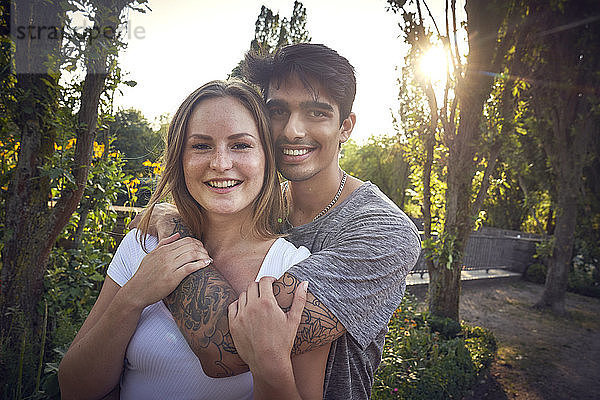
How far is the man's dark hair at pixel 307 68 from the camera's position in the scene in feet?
7.23

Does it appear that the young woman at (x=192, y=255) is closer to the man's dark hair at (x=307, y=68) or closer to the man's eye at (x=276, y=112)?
the man's eye at (x=276, y=112)

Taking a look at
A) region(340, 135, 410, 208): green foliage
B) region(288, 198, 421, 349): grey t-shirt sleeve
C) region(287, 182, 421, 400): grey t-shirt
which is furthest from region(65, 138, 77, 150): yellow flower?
region(340, 135, 410, 208): green foliage

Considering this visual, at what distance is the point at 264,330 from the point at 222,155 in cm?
74

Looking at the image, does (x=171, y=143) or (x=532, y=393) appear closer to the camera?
(x=171, y=143)

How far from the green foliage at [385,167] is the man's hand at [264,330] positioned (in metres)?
16.1

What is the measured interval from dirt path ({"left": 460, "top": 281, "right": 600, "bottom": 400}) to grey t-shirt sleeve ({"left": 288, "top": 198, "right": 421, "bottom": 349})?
4212mm

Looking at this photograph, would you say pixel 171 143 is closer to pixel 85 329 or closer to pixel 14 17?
pixel 85 329

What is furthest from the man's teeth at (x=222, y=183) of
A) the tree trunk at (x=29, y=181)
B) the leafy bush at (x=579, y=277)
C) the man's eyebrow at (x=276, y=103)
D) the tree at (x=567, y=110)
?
the leafy bush at (x=579, y=277)

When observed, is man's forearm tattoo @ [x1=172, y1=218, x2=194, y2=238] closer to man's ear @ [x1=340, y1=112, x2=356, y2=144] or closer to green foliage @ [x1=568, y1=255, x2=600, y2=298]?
man's ear @ [x1=340, y1=112, x2=356, y2=144]

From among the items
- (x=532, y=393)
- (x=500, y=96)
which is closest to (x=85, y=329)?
(x=532, y=393)

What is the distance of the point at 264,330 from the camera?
1.31 meters

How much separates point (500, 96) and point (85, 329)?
6449 mm

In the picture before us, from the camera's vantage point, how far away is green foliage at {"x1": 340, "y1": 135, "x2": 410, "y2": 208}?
1984cm

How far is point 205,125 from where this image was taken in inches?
68.4
